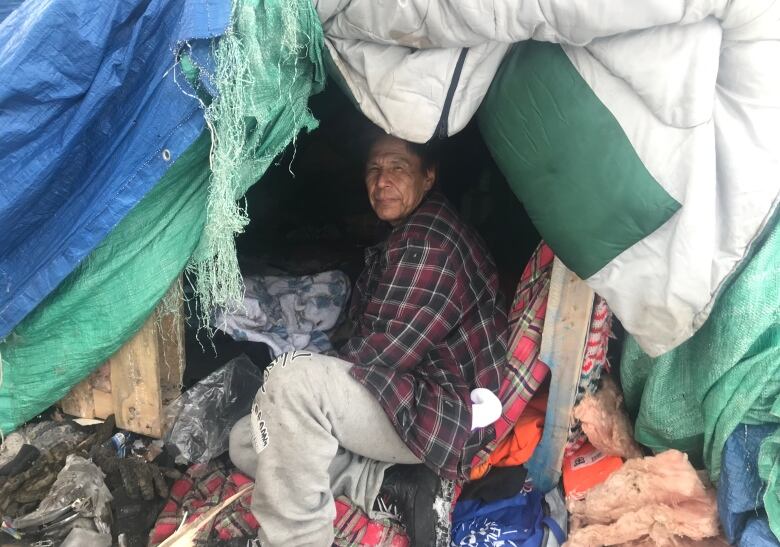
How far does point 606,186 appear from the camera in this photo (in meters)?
1.36

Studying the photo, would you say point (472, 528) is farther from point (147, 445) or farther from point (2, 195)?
point (2, 195)

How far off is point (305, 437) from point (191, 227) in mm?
678

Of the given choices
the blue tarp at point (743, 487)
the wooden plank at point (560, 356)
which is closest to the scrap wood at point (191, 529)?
the wooden plank at point (560, 356)

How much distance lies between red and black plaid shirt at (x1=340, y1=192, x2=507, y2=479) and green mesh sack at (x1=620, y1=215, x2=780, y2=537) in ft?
1.75

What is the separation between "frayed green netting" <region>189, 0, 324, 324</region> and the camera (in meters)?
1.36

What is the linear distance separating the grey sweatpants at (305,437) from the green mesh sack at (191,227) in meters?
0.33

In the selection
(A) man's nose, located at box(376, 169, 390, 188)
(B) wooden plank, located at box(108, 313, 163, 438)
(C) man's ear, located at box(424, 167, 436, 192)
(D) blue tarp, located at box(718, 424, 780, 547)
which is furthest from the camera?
(C) man's ear, located at box(424, 167, 436, 192)

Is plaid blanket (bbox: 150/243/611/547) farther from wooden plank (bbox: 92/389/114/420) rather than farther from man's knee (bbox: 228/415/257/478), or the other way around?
wooden plank (bbox: 92/389/114/420)

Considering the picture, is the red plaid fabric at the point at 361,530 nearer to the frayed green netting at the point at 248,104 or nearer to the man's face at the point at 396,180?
the frayed green netting at the point at 248,104

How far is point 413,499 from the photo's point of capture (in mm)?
1783

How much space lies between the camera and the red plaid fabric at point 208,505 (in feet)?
5.87

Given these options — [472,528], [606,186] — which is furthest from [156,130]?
[472,528]

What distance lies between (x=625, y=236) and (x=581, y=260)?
13 centimetres

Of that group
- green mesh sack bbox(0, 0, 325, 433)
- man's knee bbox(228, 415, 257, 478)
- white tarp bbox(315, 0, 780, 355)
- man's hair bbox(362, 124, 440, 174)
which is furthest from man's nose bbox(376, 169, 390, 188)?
man's knee bbox(228, 415, 257, 478)
